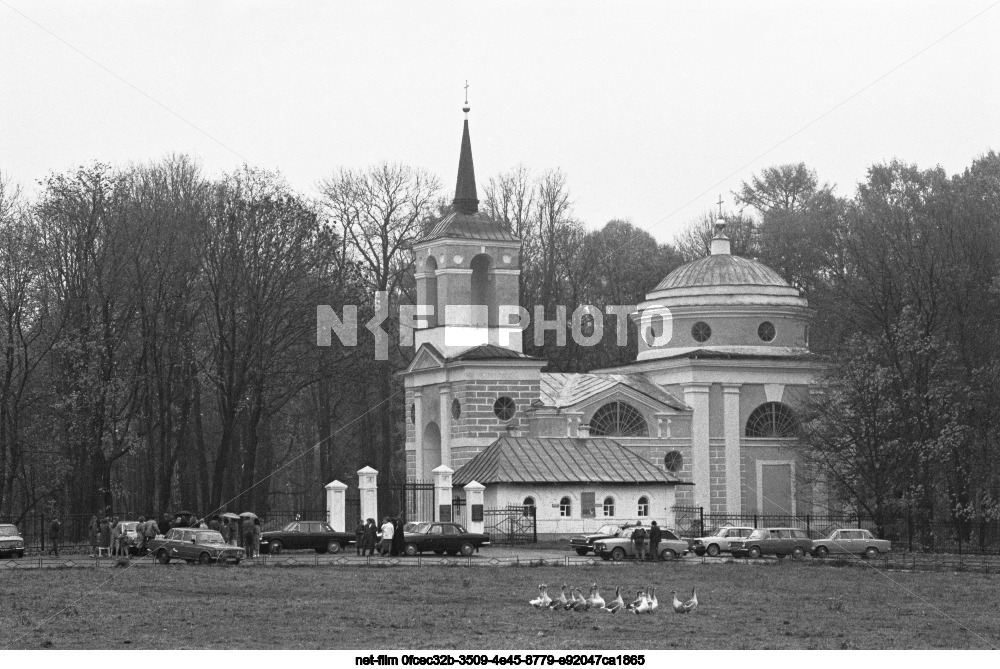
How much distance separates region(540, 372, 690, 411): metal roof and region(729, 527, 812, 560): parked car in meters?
11.5

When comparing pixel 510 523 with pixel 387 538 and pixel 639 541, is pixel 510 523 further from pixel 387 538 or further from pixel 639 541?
pixel 639 541

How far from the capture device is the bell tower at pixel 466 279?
58.6 meters

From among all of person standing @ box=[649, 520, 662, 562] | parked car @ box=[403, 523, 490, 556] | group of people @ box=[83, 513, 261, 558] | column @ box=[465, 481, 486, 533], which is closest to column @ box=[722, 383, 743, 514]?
column @ box=[465, 481, 486, 533]

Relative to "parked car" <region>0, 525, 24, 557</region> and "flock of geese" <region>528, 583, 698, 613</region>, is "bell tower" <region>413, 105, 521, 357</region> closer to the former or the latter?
"parked car" <region>0, 525, 24, 557</region>

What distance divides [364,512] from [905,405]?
1601 centimetres

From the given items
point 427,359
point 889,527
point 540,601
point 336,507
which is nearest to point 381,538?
point 336,507

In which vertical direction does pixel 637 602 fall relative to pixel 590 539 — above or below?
below

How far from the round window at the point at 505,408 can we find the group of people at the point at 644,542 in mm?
13246

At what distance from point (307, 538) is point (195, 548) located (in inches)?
243

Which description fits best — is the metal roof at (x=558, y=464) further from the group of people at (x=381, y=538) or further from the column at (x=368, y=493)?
the group of people at (x=381, y=538)

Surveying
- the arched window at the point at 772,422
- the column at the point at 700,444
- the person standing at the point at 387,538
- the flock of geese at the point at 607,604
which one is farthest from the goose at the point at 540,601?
the arched window at the point at 772,422

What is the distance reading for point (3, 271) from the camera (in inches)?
2108

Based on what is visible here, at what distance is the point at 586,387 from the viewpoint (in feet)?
194
